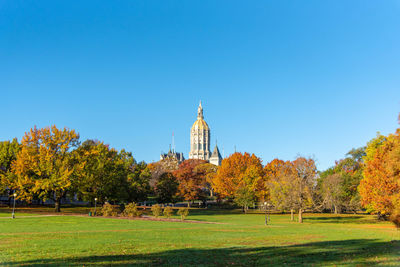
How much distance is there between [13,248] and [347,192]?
65.0 meters

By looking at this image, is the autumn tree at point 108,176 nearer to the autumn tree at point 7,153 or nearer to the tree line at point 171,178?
the tree line at point 171,178

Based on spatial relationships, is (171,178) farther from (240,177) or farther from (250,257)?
(250,257)

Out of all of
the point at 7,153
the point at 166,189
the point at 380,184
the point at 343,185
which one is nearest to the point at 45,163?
the point at 7,153

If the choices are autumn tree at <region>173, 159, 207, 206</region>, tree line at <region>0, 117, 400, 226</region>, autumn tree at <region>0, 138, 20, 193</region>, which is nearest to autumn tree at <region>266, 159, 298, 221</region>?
tree line at <region>0, 117, 400, 226</region>

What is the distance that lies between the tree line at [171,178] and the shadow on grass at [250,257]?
42.4 feet

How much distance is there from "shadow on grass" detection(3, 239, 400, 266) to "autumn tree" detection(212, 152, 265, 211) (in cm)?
5525

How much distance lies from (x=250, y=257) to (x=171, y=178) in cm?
6989

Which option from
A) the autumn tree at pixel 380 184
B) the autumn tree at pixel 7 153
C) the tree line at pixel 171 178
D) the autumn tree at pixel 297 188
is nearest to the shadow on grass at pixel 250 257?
the tree line at pixel 171 178

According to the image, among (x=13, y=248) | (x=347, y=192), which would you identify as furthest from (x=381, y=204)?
(x=13, y=248)

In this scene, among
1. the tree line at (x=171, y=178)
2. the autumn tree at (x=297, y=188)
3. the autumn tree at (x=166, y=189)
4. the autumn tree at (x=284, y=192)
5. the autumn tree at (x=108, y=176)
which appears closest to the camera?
the tree line at (x=171, y=178)

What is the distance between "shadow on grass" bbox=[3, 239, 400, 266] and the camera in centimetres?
1418

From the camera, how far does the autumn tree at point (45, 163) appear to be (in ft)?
174

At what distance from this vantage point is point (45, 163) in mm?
55094

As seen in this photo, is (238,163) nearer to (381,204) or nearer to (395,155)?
(381,204)
